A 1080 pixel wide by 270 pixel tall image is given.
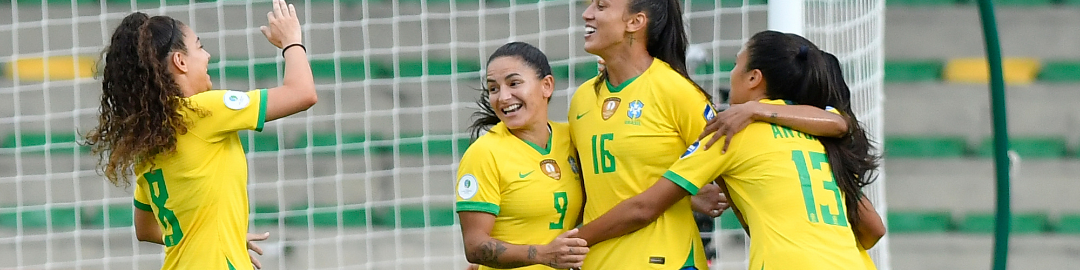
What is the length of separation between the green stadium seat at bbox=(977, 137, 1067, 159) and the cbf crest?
Result: 401 centimetres

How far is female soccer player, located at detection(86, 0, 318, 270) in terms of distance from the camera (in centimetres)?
231

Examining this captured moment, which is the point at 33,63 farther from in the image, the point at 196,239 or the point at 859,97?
the point at 859,97

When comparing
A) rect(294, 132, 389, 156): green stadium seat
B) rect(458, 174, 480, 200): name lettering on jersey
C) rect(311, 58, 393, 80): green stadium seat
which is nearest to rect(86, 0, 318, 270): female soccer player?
rect(458, 174, 480, 200): name lettering on jersey

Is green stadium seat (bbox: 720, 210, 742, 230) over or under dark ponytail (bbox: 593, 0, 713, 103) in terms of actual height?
under

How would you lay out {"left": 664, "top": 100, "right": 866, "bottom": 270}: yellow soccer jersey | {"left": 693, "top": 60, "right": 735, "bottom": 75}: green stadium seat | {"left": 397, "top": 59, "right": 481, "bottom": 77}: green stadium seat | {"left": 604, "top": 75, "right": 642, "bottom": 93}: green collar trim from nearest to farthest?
{"left": 664, "top": 100, "right": 866, "bottom": 270}: yellow soccer jersey, {"left": 604, "top": 75, "right": 642, "bottom": 93}: green collar trim, {"left": 693, "top": 60, "right": 735, "bottom": 75}: green stadium seat, {"left": 397, "top": 59, "right": 481, "bottom": 77}: green stadium seat

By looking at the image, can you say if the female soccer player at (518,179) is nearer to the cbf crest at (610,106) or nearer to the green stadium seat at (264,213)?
the cbf crest at (610,106)

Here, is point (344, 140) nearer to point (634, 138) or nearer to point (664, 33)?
point (664, 33)

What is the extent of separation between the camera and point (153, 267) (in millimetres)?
5098

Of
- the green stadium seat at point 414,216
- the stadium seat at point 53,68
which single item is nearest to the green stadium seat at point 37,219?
the stadium seat at point 53,68

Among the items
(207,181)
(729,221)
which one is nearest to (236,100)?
(207,181)

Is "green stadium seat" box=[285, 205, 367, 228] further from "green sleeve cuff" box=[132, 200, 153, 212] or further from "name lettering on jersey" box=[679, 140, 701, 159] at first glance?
"name lettering on jersey" box=[679, 140, 701, 159]

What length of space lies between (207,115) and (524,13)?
286 centimetres

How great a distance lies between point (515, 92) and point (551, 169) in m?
0.18

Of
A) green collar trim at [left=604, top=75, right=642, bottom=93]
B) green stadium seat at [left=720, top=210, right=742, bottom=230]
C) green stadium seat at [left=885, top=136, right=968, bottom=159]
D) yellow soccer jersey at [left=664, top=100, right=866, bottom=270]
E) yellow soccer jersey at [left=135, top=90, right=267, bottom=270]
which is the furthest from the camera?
green stadium seat at [left=885, top=136, right=968, bottom=159]
